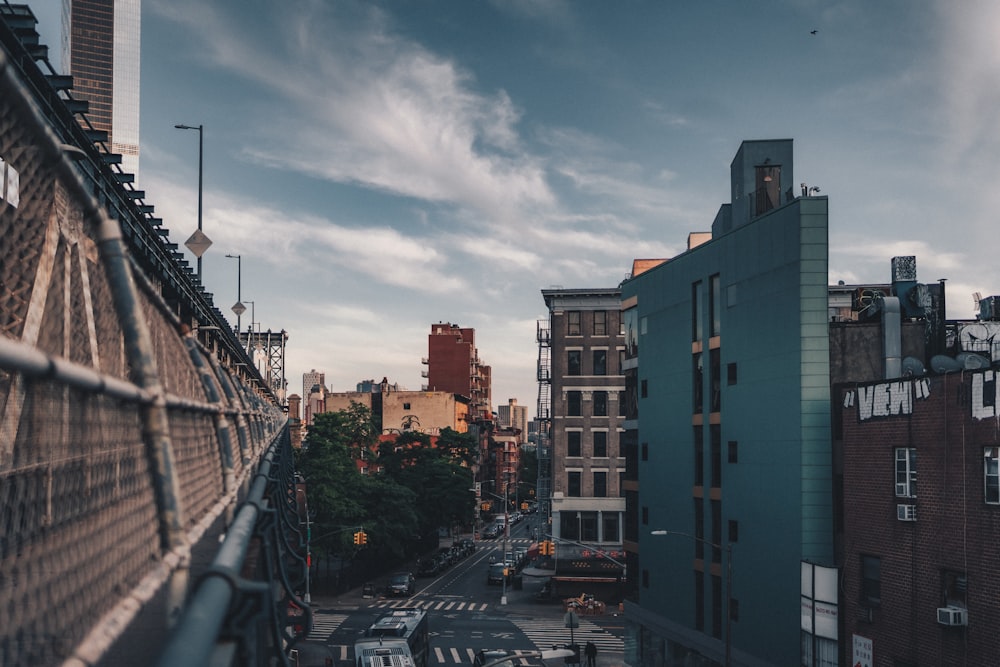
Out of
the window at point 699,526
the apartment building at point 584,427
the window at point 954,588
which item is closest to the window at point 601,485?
the apartment building at point 584,427

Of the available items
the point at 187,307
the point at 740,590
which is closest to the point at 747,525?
the point at 740,590

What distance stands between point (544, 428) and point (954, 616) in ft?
185

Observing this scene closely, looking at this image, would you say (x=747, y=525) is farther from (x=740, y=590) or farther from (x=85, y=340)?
(x=85, y=340)

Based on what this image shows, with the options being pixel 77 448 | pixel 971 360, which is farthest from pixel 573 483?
pixel 77 448

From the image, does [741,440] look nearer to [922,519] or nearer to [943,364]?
[943,364]

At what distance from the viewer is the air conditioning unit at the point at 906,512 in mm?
28547

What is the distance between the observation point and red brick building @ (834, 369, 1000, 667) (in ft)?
83.5

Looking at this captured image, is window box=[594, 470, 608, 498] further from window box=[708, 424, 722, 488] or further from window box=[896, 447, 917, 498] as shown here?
window box=[896, 447, 917, 498]

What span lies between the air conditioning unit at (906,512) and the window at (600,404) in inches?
1718

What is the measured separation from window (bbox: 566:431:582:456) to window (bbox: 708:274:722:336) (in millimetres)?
32473

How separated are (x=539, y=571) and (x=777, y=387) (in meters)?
41.7

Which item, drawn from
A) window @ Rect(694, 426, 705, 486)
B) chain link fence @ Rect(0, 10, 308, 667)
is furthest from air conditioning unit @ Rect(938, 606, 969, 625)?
chain link fence @ Rect(0, 10, 308, 667)

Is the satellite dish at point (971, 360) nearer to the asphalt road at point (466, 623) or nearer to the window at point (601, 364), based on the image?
the asphalt road at point (466, 623)

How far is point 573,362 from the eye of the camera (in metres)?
73.2
